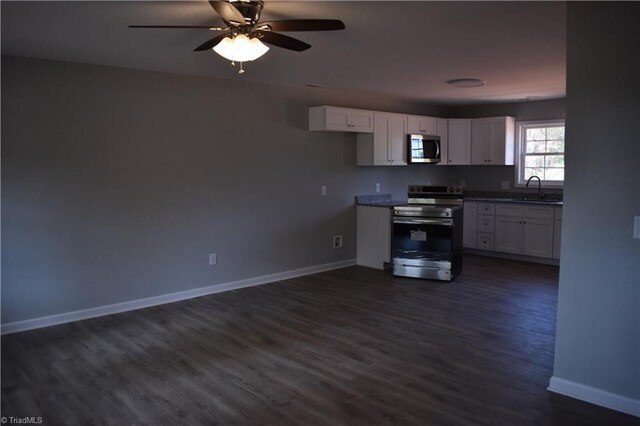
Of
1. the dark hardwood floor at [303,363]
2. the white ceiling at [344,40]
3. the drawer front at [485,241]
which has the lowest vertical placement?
the dark hardwood floor at [303,363]

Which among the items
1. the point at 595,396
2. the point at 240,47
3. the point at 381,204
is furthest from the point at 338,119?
the point at 595,396

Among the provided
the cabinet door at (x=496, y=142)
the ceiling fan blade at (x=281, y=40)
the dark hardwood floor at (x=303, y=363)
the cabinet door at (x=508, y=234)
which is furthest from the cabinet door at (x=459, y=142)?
the ceiling fan blade at (x=281, y=40)

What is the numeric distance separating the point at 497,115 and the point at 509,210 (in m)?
1.65

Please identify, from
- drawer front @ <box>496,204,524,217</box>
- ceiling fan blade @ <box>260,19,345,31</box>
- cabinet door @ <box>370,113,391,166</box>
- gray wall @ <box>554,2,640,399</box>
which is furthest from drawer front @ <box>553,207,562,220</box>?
ceiling fan blade @ <box>260,19,345,31</box>

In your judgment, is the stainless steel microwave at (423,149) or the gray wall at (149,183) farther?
the stainless steel microwave at (423,149)

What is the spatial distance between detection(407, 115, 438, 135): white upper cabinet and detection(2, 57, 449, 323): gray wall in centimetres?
102

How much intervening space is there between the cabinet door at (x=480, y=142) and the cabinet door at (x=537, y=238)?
4.18 feet

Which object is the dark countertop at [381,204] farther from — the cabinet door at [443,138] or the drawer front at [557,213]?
the drawer front at [557,213]

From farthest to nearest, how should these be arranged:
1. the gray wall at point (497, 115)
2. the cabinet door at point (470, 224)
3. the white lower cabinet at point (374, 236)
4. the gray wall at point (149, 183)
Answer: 1. the cabinet door at point (470, 224)
2. the gray wall at point (497, 115)
3. the white lower cabinet at point (374, 236)
4. the gray wall at point (149, 183)

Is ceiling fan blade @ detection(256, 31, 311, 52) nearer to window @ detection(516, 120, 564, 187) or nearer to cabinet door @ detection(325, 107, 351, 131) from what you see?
cabinet door @ detection(325, 107, 351, 131)

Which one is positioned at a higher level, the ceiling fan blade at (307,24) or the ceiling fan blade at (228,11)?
the ceiling fan blade at (228,11)

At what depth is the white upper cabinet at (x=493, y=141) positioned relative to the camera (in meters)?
7.33

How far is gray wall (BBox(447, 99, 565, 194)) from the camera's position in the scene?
23.4ft

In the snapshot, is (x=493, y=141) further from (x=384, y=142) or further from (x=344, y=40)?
(x=344, y=40)
